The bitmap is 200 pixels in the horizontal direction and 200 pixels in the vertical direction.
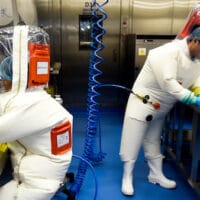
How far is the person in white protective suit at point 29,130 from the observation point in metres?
1.21

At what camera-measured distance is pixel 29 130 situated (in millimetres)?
1221

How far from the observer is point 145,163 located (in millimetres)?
2832

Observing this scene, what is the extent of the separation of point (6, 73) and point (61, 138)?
0.41 m

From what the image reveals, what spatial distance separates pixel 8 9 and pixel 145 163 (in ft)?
7.53

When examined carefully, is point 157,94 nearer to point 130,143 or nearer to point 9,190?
point 130,143

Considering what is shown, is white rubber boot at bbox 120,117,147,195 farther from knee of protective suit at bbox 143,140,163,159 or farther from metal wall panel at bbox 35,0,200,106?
metal wall panel at bbox 35,0,200,106

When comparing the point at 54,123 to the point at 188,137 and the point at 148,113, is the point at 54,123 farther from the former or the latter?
the point at 188,137

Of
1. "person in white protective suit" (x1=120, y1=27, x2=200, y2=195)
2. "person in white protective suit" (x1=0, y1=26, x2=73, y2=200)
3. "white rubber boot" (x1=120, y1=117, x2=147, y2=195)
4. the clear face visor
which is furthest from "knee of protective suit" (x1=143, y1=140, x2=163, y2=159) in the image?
the clear face visor

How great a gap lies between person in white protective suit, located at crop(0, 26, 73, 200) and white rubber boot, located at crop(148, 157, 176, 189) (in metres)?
1.21

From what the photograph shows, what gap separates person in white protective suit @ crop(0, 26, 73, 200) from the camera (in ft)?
3.96

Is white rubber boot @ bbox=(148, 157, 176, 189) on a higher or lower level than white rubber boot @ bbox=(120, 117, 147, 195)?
lower

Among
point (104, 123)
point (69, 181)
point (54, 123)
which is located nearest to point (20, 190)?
point (54, 123)

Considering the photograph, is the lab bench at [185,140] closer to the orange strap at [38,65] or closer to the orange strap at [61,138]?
the orange strap at [61,138]

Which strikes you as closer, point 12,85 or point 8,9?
point 12,85
